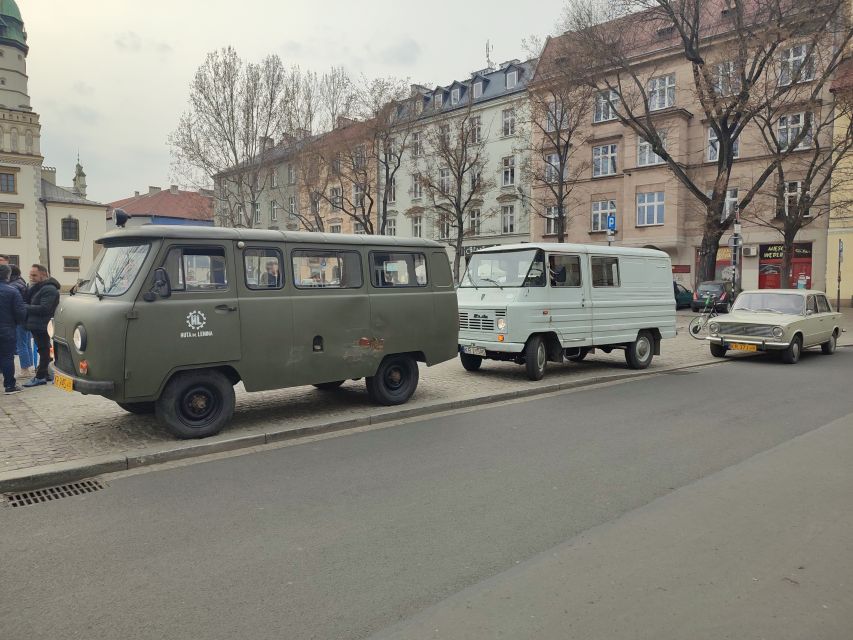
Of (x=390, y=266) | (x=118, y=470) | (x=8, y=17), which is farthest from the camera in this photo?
(x=8, y=17)

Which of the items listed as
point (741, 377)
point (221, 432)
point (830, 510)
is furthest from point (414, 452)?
point (741, 377)

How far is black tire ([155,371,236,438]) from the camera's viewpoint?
6656 millimetres

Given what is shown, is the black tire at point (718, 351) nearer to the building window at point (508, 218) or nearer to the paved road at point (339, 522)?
the paved road at point (339, 522)

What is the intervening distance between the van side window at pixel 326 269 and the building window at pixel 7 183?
58683mm

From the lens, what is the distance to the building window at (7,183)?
54156 mm

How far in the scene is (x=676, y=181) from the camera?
36.8m

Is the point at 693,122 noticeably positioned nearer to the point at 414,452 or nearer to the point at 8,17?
the point at 414,452

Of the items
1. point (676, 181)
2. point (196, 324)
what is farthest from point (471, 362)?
point (676, 181)

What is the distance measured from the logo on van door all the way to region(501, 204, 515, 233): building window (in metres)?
40.2

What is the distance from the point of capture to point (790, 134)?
34375 millimetres

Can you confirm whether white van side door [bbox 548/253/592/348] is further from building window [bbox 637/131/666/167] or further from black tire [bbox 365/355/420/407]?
building window [bbox 637/131/666/167]

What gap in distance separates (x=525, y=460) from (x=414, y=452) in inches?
45.0

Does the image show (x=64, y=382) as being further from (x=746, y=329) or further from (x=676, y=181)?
(x=676, y=181)

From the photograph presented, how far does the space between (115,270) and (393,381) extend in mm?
3802
